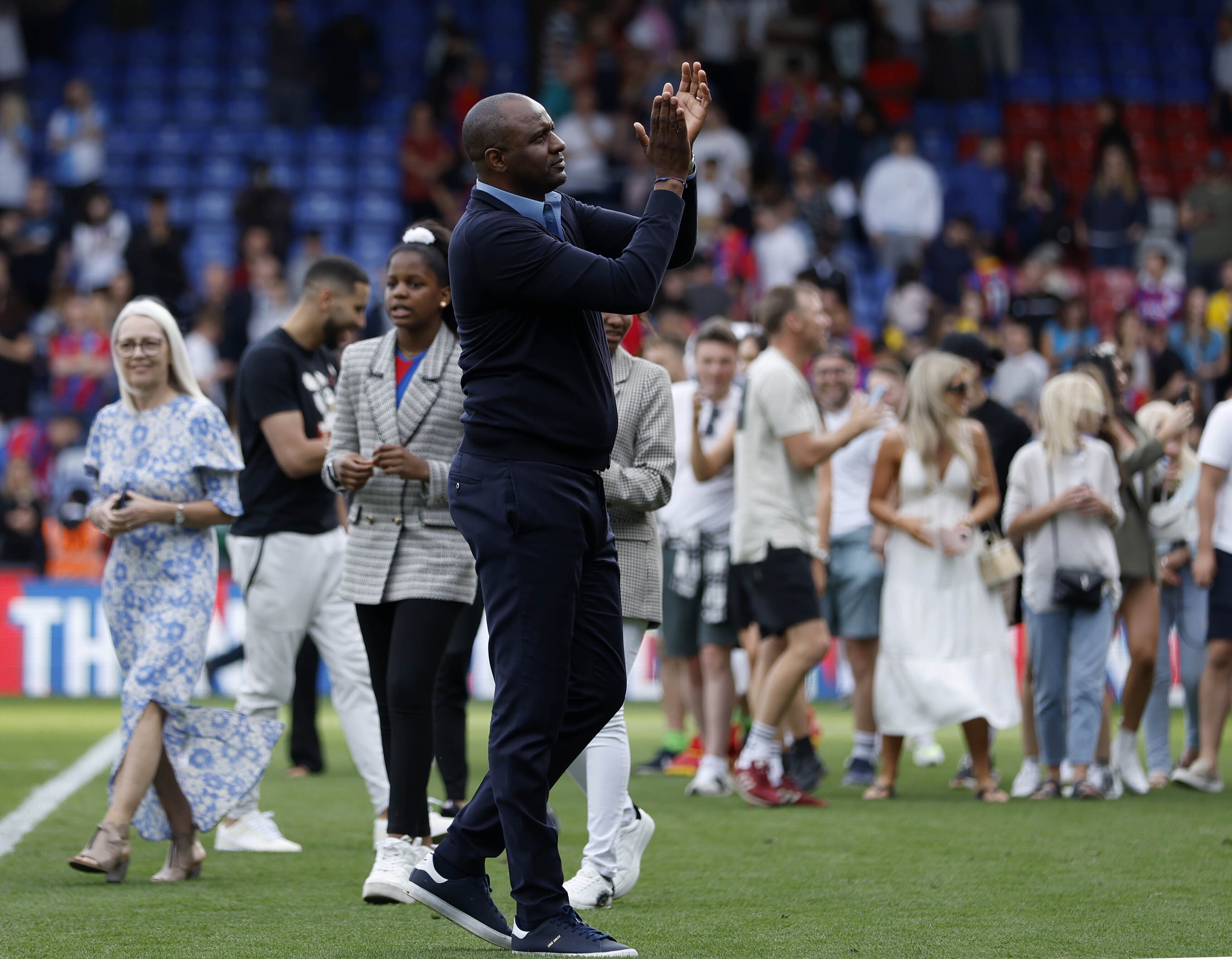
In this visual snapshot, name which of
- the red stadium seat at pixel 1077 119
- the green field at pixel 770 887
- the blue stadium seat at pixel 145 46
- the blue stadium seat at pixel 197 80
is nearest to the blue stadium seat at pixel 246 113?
the blue stadium seat at pixel 197 80

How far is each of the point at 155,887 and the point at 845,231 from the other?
1537cm

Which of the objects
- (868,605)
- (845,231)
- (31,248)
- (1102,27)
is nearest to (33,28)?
(31,248)

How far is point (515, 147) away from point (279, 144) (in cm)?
1820

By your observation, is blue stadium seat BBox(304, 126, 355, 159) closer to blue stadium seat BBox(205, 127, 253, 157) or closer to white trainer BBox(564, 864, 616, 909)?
blue stadium seat BBox(205, 127, 253, 157)

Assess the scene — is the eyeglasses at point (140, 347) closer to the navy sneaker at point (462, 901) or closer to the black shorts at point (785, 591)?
the navy sneaker at point (462, 901)

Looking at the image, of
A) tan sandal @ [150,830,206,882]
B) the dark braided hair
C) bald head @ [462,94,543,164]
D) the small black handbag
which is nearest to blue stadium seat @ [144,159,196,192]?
the small black handbag

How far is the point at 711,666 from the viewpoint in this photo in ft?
28.6

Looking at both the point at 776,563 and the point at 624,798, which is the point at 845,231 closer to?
the point at 776,563

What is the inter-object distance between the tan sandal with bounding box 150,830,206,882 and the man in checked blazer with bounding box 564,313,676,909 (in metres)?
1.36

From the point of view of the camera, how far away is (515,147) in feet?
14.7

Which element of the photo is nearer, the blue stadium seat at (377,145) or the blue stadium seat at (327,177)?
the blue stadium seat at (327,177)

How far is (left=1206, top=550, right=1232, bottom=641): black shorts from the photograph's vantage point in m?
8.32

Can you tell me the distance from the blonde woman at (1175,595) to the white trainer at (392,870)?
A: 4890 mm

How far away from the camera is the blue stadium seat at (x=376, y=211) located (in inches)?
826
